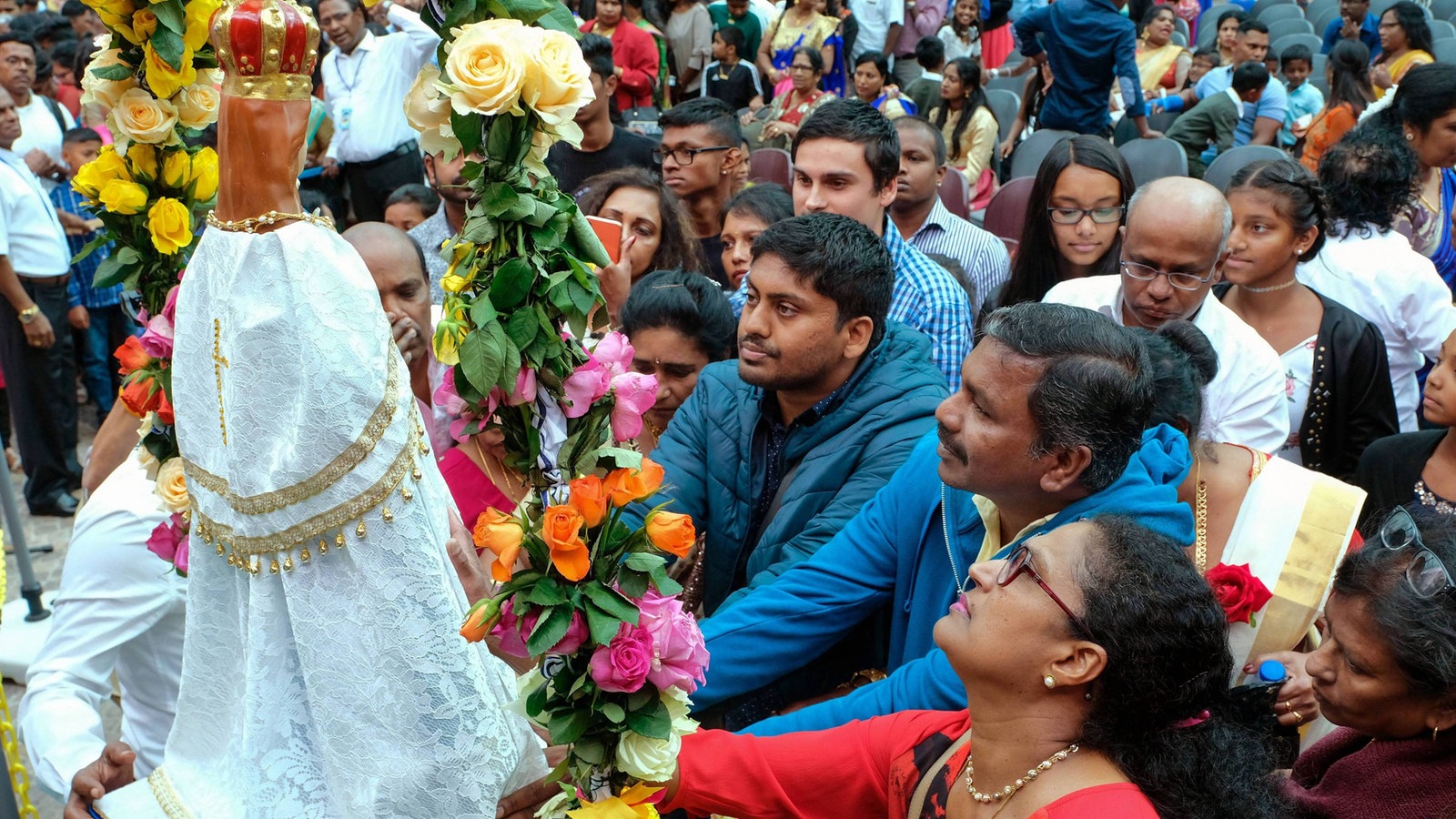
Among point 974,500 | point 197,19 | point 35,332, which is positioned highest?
point 197,19

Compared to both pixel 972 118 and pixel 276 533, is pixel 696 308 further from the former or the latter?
pixel 972 118

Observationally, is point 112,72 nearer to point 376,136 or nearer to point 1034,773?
point 1034,773

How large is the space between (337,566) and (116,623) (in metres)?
1.16

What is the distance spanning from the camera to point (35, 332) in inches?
254

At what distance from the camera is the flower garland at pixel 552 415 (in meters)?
1.69

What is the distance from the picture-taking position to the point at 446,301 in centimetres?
176

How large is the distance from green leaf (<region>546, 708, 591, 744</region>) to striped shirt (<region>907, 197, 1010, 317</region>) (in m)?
3.63

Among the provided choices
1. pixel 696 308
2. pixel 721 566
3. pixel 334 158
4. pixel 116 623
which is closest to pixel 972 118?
pixel 334 158

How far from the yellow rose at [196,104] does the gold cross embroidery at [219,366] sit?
952 mm

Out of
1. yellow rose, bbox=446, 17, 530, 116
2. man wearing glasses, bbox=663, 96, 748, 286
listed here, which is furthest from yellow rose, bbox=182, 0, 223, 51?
man wearing glasses, bbox=663, 96, 748, 286

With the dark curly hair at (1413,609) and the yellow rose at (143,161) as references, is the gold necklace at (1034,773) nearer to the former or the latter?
the dark curly hair at (1413,609)

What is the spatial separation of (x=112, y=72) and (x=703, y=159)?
322cm

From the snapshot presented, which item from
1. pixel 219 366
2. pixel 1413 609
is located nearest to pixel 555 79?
pixel 219 366

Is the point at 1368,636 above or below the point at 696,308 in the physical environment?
above
